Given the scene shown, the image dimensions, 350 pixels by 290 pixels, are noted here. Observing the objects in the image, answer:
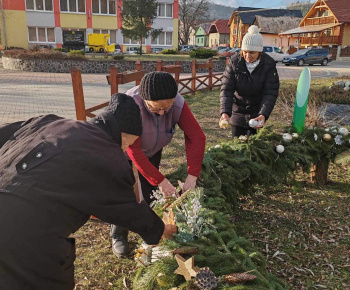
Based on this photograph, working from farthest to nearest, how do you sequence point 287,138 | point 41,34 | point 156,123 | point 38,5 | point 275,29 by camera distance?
1. point 275,29
2. point 41,34
3. point 38,5
4. point 287,138
5. point 156,123

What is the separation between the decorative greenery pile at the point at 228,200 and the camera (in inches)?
65.4

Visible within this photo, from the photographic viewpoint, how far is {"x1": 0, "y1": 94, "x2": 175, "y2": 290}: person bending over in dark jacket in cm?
116

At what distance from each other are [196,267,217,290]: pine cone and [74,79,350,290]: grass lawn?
43.9 inches

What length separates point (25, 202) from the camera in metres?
1.16

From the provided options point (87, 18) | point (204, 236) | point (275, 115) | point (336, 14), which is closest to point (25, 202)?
point (204, 236)

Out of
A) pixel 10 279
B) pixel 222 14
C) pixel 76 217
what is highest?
pixel 222 14

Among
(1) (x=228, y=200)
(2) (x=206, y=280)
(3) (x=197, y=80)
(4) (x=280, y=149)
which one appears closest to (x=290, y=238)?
(1) (x=228, y=200)

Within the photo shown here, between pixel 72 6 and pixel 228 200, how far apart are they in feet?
117

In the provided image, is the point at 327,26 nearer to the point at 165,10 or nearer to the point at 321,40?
the point at 321,40

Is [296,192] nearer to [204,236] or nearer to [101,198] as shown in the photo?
[204,236]

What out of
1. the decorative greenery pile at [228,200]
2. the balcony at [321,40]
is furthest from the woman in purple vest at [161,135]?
the balcony at [321,40]

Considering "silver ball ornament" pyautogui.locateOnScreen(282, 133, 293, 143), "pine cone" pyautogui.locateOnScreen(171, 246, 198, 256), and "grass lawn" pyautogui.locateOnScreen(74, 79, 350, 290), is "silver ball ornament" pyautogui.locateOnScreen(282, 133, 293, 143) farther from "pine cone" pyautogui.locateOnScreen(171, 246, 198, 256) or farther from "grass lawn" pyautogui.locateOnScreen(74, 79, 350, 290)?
"pine cone" pyautogui.locateOnScreen(171, 246, 198, 256)

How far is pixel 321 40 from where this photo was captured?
3781 cm

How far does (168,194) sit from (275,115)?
6.58 metres
